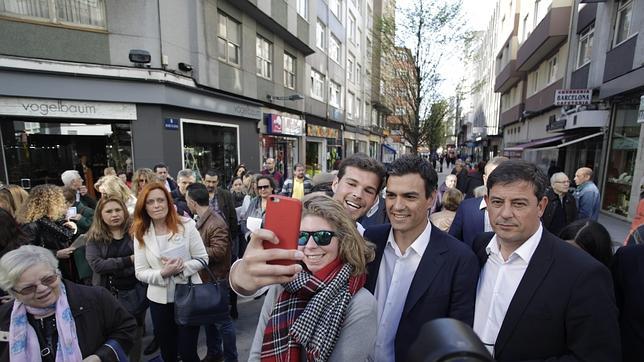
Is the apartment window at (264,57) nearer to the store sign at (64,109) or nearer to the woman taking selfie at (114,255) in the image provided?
the store sign at (64,109)

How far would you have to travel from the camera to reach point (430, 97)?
18.9 m

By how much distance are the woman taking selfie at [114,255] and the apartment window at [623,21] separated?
14254 mm

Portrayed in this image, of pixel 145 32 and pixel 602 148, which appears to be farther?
pixel 602 148

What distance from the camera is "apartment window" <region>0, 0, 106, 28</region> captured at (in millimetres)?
6746

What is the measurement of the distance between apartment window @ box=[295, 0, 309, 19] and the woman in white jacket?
14985mm

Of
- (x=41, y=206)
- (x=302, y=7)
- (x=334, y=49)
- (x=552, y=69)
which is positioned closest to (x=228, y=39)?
(x=302, y=7)

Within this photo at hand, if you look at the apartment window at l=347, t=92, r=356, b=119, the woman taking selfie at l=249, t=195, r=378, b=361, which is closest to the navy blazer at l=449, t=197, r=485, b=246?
the woman taking selfie at l=249, t=195, r=378, b=361

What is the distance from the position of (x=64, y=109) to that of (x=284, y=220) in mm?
8786

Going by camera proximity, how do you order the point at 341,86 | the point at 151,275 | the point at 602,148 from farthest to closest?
1. the point at 341,86
2. the point at 602,148
3. the point at 151,275

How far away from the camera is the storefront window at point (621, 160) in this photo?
939cm

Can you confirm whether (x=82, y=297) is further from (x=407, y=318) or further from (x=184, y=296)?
(x=407, y=318)

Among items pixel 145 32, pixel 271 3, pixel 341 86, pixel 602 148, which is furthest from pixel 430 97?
pixel 145 32

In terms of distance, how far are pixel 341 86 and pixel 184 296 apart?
22657mm

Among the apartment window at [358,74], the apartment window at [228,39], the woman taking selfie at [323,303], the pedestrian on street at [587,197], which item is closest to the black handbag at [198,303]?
the woman taking selfie at [323,303]
